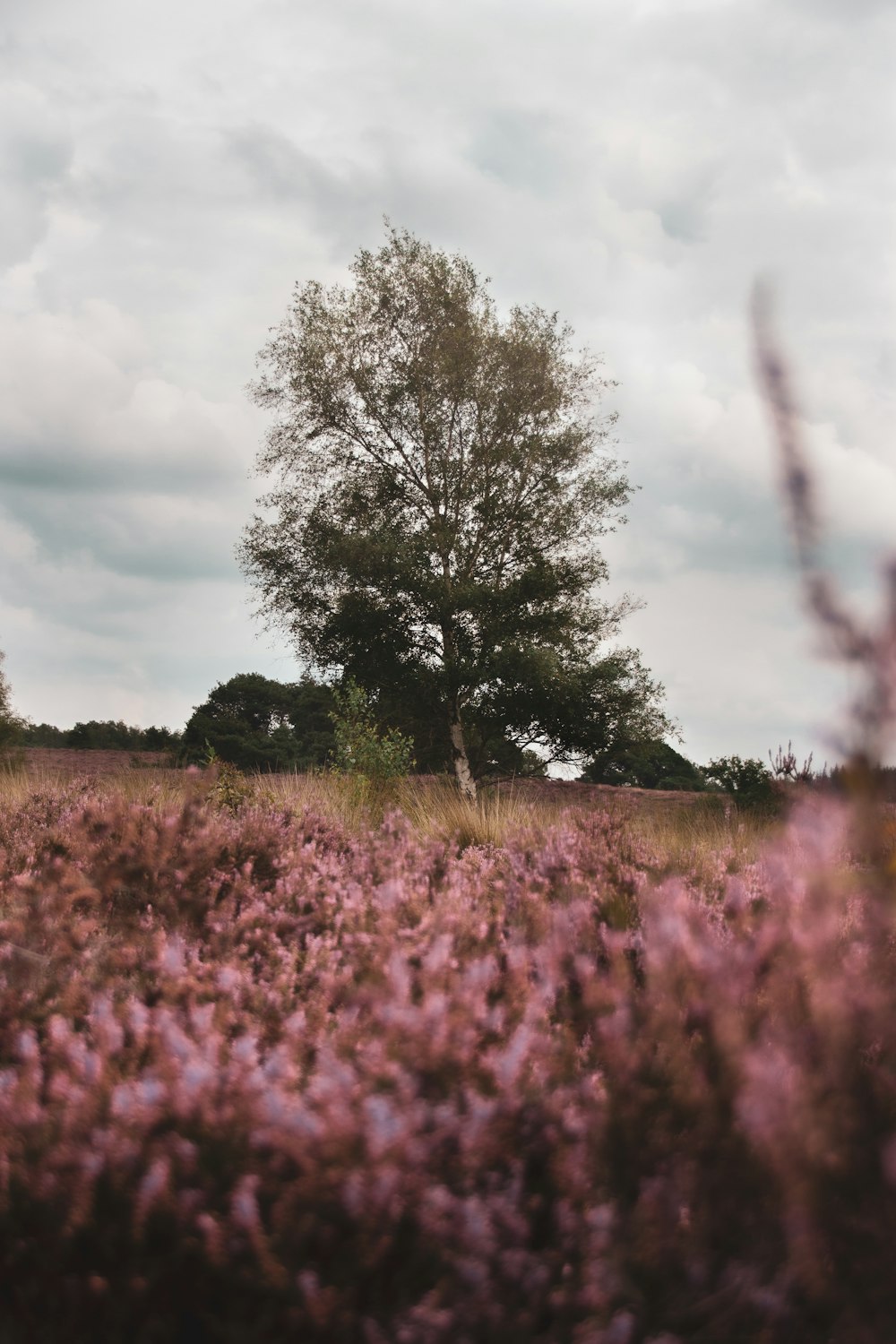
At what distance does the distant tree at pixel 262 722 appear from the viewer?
25.1 metres

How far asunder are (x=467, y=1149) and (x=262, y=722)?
2824 centimetres

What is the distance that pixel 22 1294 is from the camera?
1.72 metres

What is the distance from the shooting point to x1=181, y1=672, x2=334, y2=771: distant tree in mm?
25109

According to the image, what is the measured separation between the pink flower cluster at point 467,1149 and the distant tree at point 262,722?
69.5 feet

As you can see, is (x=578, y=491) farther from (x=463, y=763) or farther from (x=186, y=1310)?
(x=186, y=1310)

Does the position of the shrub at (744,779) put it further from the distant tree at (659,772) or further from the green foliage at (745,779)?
the distant tree at (659,772)

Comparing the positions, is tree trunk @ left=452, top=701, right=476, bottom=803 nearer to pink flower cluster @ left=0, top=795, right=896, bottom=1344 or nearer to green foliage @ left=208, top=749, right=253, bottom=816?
green foliage @ left=208, top=749, right=253, bottom=816

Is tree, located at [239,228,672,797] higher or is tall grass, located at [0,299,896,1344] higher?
tree, located at [239,228,672,797]

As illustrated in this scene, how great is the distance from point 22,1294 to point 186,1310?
11.9 inches

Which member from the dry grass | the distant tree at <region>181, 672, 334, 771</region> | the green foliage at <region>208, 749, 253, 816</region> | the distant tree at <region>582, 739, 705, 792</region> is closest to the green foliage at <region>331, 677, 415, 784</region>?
the dry grass

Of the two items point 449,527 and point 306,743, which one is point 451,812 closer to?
point 449,527

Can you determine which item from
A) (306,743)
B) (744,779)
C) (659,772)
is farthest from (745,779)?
(306,743)

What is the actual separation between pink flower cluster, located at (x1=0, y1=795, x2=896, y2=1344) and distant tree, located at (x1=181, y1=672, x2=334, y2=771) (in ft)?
69.5

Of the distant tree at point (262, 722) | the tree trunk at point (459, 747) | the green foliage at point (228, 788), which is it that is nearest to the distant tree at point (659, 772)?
the tree trunk at point (459, 747)
